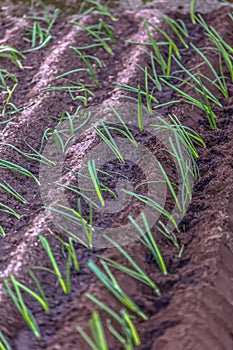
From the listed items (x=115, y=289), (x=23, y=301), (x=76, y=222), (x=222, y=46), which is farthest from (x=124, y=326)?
(x=222, y=46)

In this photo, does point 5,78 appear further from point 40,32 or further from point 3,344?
point 3,344

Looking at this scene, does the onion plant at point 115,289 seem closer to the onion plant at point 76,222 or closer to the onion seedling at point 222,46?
the onion plant at point 76,222

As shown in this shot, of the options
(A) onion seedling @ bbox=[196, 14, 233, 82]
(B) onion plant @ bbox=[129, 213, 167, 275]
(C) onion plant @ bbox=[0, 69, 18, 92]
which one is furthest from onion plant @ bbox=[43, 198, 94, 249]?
(A) onion seedling @ bbox=[196, 14, 233, 82]

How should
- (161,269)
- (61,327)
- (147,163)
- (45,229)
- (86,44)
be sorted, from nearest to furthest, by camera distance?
(61,327) → (161,269) → (45,229) → (147,163) → (86,44)

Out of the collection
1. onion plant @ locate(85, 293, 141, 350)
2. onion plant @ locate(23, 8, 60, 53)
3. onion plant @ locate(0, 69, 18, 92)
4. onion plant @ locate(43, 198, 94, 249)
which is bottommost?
onion plant @ locate(85, 293, 141, 350)

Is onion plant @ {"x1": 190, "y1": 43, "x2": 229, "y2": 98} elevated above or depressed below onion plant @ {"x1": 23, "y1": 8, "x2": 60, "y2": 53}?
below

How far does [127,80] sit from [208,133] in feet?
1.78

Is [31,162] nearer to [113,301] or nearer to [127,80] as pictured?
[127,80]

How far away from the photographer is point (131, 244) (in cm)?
238

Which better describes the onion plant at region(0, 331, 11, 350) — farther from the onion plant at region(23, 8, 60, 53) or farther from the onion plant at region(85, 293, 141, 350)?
the onion plant at region(23, 8, 60, 53)

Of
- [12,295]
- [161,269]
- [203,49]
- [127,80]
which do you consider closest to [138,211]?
[161,269]

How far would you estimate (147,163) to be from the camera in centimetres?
281

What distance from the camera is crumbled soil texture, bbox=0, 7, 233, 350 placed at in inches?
84.8

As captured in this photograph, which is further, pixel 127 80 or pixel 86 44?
pixel 86 44
